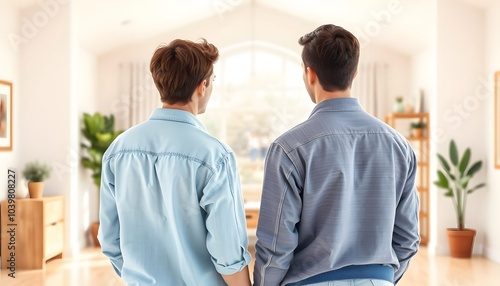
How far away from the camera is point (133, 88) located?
26.7 ft

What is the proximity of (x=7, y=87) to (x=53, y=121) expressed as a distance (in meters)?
0.62

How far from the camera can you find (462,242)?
5.96 meters

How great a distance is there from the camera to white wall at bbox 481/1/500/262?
584cm

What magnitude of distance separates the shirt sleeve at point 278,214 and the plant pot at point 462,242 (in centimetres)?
498

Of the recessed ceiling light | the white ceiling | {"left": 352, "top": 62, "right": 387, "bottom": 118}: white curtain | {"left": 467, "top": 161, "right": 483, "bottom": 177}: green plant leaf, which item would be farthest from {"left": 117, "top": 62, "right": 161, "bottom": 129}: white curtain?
{"left": 467, "top": 161, "right": 483, "bottom": 177}: green plant leaf

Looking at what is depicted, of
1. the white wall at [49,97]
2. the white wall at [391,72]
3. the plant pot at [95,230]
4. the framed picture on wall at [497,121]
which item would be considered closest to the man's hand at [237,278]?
the white wall at [49,97]

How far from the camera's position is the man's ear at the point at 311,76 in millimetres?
1539

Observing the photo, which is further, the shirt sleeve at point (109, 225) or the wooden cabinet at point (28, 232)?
the wooden cabinet at point (28, 232)

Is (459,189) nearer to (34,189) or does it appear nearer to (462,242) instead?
(462,242)

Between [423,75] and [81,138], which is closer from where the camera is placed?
[81,138]

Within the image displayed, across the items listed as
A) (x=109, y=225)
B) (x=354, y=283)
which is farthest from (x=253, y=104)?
(x=354, y=283)

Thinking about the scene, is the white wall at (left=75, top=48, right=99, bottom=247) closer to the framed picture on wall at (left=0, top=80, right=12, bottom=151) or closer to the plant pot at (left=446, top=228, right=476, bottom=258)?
the framed picture on wall at (left=0, top=80, right=12, bottom=151)

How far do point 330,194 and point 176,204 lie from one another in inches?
16.6

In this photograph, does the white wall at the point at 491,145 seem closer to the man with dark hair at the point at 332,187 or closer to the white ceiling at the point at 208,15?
the white ceiling at the point at 208,15
